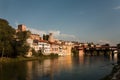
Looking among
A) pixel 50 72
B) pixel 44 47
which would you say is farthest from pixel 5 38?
pixel 44 47

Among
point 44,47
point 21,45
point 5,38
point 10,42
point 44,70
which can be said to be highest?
point 5,38

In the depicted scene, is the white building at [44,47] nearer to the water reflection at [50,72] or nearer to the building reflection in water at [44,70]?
the building reflection in water at [44,70]

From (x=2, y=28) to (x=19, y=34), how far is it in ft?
45.3

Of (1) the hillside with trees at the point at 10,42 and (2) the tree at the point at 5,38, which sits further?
(1) the hillside with trees at the point at 10,42

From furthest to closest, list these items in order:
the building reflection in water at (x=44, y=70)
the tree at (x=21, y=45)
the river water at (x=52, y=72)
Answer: the tree at (x=21, y=45), the building reflection in water at (x=44, y=70), the river water at (x=52, y=72)

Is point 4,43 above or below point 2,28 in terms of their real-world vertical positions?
below

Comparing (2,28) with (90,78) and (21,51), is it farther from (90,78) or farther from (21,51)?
(90,78)

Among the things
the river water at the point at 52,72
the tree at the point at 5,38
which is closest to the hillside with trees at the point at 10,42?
the tree at the point at 5,38

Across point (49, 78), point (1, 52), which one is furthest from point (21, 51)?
point (49, 78)

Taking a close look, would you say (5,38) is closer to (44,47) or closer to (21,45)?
(21,45)

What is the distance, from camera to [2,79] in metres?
39.8

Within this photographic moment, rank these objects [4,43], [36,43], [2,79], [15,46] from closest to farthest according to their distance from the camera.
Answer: [2,79], [4,43], [15,46], [36,43]

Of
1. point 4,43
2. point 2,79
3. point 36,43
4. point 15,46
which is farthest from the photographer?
point 36,43

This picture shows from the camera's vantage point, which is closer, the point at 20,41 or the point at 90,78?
the point at 90,78
